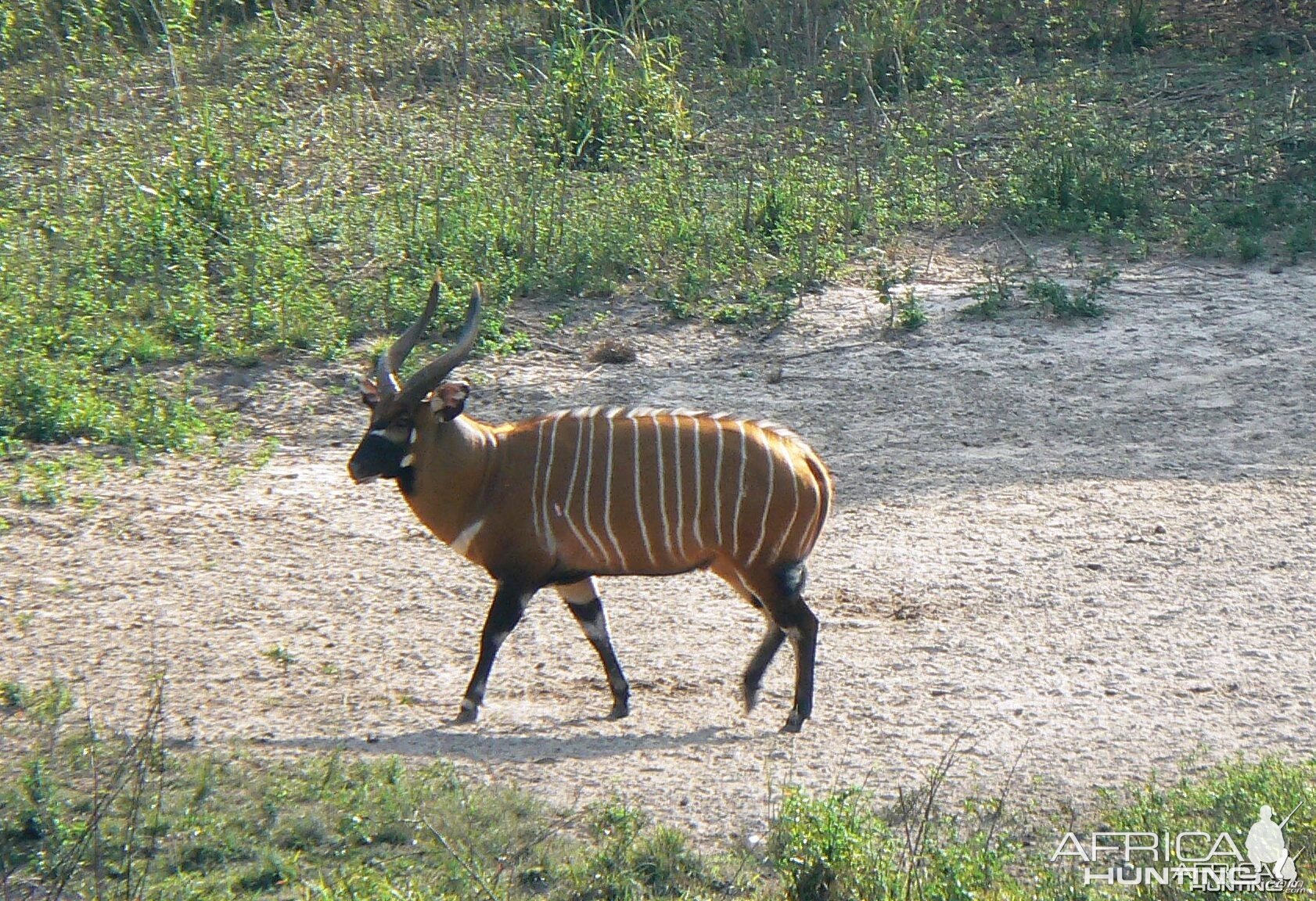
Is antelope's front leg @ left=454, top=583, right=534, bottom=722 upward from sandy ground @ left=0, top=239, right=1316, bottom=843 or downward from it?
upward

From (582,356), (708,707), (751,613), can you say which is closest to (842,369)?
(582,356)

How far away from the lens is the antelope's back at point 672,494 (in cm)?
558

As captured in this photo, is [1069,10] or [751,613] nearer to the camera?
[751,613]

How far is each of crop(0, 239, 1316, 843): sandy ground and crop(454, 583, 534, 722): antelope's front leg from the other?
85mm

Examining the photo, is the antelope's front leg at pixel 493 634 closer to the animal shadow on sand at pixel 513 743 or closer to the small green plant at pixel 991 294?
the animal shadow on sand at pixel 513 743

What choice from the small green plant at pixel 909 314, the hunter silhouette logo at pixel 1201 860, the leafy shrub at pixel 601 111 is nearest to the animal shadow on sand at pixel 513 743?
the hunter silhouette logo at pixel 1201 860

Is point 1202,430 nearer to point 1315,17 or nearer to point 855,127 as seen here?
point 855,127

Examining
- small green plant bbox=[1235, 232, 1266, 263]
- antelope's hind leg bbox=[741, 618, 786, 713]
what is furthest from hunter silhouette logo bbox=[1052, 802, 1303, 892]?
small green plant bbox=[1235, 232, 1266, 263]

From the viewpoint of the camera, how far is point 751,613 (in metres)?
6.59

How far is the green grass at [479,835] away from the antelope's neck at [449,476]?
1077mm

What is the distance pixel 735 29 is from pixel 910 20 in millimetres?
1492

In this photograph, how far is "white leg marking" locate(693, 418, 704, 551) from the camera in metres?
5.59

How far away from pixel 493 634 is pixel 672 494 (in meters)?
0.80

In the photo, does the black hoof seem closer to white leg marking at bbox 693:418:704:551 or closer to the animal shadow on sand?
the animal shadow on sand
